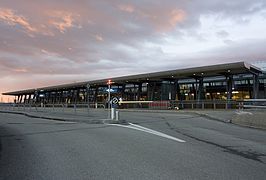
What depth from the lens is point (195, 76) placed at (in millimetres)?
47594

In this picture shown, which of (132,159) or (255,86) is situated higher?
(255,86)

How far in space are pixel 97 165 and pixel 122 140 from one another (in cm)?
396

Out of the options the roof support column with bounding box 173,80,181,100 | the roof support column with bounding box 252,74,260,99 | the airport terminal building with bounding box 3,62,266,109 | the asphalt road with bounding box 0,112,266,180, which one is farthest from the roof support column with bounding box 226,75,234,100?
the asphalt road with bounding box 0,112,266,180

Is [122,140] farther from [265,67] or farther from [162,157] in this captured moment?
[265,67]

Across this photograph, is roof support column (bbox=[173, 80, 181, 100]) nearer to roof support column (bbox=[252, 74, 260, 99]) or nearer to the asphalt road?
roof support column (bbox=[252, 74, 260, 99])

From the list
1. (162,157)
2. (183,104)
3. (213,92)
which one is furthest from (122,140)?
(213,92)

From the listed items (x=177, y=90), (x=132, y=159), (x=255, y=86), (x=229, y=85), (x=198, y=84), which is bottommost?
(x=132, y=159)

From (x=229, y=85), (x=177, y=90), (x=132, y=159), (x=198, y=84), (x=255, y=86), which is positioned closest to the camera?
(x=132, y=159)

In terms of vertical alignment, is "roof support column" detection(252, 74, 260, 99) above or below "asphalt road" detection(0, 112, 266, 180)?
above

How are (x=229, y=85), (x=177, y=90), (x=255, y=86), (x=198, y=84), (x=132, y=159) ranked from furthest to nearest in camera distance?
1. (x=177, y=90)
2. (x=198, y=84)
3. (x=229, y=85)
4. (x=255, y=86)
5. (x=132, y=159)

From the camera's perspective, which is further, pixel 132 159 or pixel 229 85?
pixel 229 85

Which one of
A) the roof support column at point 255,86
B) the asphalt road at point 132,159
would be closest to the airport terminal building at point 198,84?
the roof support column at point 255,86

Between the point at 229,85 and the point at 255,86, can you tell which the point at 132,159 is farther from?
the point at 229,85

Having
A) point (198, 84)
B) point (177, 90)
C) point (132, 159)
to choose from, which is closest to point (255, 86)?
point (198, 84)
